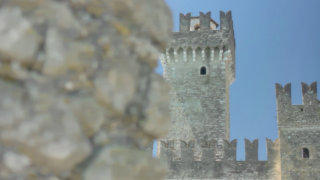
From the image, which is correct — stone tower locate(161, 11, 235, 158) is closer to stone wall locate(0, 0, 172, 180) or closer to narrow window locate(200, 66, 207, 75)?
narrow window locate(200, 66, 207, 75)

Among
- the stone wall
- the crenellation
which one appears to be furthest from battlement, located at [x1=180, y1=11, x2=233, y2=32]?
the stone wall

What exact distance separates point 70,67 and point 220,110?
680 inches

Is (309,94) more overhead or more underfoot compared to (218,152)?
more overhead

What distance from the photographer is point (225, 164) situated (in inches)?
563

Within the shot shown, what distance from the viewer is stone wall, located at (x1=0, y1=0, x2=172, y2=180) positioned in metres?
1.56

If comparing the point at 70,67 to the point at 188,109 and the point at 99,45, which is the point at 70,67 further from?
the point at 188,109

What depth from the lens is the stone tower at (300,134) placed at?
13.4 meters

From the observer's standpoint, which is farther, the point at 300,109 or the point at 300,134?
the point at 300,109

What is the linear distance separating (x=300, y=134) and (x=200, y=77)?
21.5ft

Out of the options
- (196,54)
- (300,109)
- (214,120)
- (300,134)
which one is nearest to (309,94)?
(300,109)

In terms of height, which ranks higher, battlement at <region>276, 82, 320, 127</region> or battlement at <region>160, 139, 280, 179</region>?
battlement at <region>276, 82, 320, 127</region>

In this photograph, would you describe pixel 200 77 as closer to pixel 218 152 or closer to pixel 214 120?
pixel 214 120

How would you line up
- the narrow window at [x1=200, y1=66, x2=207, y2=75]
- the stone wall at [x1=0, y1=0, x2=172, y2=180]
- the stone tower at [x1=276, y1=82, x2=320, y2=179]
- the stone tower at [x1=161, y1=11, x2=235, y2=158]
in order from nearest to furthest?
the stone wall at [x1=0, y1=0, x2=172, y2=180]
the stone tower at [x1=276, y1=82, x2=320, y2=179]
the stone tower at [x1=161, y1=11, x2=235, y2=158]
the narrow window at [x1=200, y1=66, x2=207, y2=75]

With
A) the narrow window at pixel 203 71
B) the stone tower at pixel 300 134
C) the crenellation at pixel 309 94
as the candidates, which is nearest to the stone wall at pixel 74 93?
the stone tower at pixel 300 134
